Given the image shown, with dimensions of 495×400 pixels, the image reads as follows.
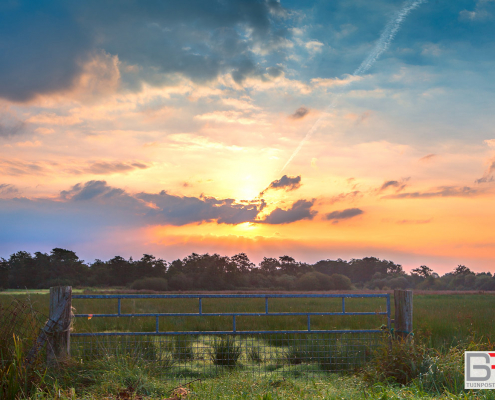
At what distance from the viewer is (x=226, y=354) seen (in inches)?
320

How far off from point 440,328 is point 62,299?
35.2ft

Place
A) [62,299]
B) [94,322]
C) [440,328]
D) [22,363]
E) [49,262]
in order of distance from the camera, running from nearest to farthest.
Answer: [22,363]
[62,299]
[440,328]
[94,322]
[49,262]

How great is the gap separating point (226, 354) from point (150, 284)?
41.5 m

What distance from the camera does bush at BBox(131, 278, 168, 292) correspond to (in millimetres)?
47219

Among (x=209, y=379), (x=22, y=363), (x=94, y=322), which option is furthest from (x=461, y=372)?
(x=94, y=322)

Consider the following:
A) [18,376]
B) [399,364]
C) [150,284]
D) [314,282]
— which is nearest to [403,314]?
[399,364]

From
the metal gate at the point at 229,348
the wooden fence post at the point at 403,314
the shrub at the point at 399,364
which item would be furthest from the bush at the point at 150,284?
the shrub at the point at 399,364

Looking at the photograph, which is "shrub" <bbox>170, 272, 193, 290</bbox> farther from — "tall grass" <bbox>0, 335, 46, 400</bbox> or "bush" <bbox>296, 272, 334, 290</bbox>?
"tall grass" <bbox>0, 335, 46, 400</bbox>

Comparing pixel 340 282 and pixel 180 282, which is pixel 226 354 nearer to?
pixel 180 282

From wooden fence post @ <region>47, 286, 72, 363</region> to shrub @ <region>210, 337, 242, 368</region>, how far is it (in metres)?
2.77

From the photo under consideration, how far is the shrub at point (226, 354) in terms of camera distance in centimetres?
801

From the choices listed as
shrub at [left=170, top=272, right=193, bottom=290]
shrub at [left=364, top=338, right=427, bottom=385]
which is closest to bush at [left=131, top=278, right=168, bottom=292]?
shrub at [left=170, top=272, right=193, bottom=290]

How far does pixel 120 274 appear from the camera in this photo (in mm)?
52688

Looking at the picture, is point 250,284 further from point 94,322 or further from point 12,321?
point 12,321
